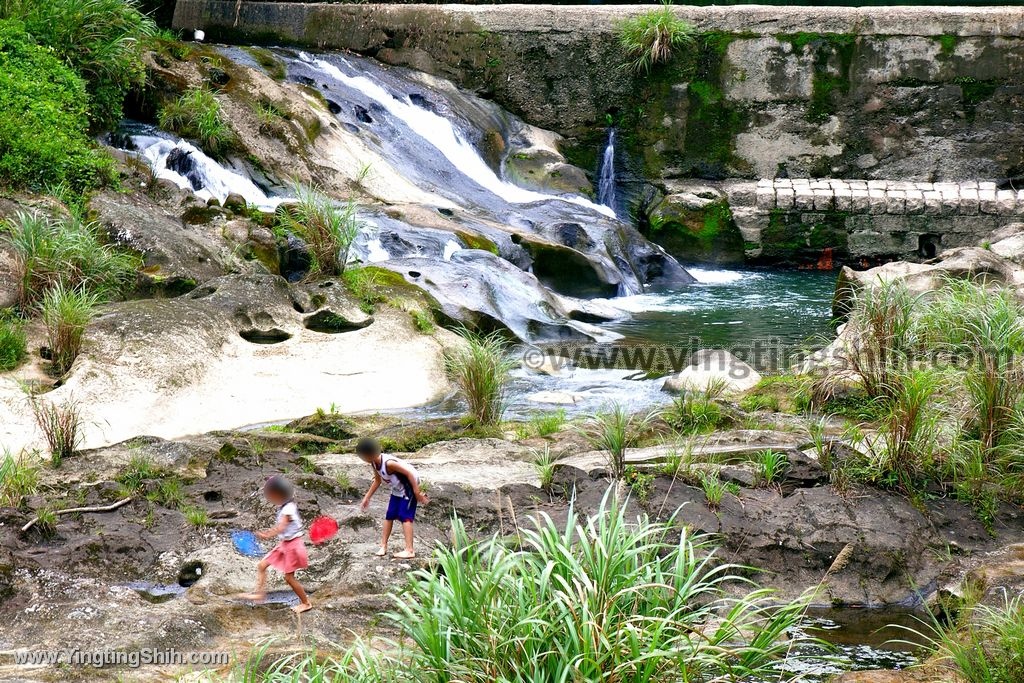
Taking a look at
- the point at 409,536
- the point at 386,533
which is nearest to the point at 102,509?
the point at 386,533

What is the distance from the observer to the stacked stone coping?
13398 mm

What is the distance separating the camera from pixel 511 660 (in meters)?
3.29

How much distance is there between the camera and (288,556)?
4.39m

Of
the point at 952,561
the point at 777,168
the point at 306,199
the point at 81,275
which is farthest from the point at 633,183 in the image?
the point at 952,561

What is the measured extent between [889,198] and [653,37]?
3.76m

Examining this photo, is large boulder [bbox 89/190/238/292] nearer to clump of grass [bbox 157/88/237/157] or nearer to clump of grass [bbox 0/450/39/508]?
clump of grass [bbox 157/88/237/157]

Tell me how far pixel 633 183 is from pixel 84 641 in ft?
38.4

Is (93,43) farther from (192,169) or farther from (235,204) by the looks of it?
(235,204)

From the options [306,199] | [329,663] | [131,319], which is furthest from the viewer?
[306,199]

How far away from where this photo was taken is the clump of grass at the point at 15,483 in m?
4.90

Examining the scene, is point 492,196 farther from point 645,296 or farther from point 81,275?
point 81,275

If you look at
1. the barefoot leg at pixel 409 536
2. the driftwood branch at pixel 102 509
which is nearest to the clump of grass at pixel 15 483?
the driftwood branch at pixel 102 509

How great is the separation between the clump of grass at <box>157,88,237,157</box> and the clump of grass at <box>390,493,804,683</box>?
850 cm

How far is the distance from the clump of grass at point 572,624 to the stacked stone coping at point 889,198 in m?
10.7
